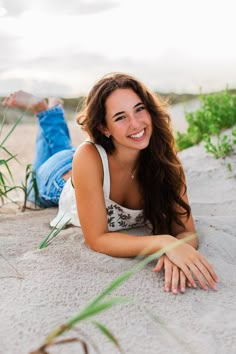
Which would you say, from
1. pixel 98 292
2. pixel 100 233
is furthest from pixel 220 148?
pixel 98 292

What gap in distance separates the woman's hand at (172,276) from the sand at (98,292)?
0.03 m

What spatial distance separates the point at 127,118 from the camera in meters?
2.32

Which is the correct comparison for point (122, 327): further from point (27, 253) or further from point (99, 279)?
point (27, 253)

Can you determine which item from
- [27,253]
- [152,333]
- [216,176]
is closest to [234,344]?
[152,333]

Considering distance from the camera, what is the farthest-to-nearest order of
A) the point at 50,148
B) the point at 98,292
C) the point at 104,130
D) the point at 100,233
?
the point at 50,148 → the point at 104,130 → the point at 100,233 → the point at 98,292

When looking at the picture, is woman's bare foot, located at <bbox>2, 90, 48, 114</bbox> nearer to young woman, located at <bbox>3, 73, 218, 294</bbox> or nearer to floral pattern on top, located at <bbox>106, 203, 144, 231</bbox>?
young woman, located at <bbox>3, 73, 218, 294</bbox>

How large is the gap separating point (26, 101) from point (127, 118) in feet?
5.74

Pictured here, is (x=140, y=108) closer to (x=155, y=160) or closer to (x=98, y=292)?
(x=155, y=160)

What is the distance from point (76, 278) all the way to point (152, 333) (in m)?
0.43

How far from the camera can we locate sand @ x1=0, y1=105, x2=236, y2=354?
1627mm

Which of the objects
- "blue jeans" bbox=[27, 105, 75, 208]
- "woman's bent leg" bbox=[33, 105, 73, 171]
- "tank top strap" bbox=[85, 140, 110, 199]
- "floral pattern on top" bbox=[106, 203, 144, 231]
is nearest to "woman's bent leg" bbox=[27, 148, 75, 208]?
"blue jeans" bbox=[27, 105, 75, 208]

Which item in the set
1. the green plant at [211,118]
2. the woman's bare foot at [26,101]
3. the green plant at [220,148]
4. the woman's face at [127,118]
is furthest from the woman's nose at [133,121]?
the green plant at [211,118]

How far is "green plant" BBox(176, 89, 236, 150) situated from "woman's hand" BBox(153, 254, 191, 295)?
215 centimetres

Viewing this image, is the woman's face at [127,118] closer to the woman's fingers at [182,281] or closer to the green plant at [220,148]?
the woman's fingers at [182,281]
